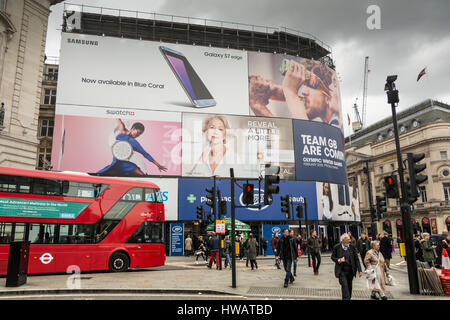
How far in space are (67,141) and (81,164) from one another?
246 cm

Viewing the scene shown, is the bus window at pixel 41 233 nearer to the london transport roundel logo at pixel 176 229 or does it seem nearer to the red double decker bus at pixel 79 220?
the red double decker bus at pixel 79 220

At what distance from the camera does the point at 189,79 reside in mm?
37750

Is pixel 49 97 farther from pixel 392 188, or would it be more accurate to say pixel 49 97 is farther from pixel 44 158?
pixel 392 188

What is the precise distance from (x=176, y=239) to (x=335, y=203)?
58.0 ft

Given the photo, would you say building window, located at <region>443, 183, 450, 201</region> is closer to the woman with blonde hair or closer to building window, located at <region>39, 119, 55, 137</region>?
the woman with blonde hair

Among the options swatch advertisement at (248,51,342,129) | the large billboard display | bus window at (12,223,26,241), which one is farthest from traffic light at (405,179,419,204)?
swatch advertisement at (248,51,342,129)

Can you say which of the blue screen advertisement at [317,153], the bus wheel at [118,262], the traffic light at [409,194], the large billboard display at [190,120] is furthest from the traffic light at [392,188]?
the blue screen advertisement at [317,153]

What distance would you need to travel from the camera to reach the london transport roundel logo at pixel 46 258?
566 inches

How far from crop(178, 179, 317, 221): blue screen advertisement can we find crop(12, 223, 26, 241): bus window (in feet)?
65.6

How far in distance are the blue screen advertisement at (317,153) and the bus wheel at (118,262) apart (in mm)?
25314

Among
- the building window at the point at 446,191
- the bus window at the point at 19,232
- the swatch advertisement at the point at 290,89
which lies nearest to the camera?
the bus window at the point at 19,232

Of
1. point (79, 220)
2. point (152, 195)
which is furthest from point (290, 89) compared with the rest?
point (79, 220)

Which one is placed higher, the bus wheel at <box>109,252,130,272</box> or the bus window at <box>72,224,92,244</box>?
the bus window at <box>72,224,92,244</box>

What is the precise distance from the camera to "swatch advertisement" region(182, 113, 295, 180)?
36.3 m
